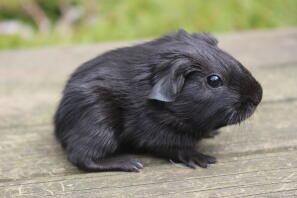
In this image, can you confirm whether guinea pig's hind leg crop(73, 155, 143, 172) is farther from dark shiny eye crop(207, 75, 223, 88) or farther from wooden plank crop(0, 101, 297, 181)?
dark shiny eye crop(207, 75, 223, 88)

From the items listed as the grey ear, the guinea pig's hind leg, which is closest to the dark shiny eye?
the grey ear

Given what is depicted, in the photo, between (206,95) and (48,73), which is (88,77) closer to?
(206,95)

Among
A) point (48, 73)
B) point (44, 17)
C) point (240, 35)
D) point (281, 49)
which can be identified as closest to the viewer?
point (48, 73)

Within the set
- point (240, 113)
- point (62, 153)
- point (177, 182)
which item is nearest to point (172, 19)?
point (62, 153)

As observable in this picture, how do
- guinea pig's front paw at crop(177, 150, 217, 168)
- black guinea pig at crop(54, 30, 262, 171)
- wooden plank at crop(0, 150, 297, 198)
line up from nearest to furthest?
wooden plank at crop(0, 150, 297, 198)
black guinea pig at crop(54, 30, 262, 171)
guinea pig's front paw at crop(177, 150, 217, 168)

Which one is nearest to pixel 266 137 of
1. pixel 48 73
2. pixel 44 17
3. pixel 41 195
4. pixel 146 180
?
pixel 146 180

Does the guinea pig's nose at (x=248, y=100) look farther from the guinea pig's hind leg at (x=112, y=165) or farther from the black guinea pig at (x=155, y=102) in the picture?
the guinea pig's hind leg at (x=112, y=165)

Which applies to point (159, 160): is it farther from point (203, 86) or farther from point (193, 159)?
point (203, 86)

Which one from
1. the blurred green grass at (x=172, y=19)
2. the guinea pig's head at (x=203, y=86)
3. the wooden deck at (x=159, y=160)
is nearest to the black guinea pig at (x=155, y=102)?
the guinea pig's head at (x=203, y=86)
